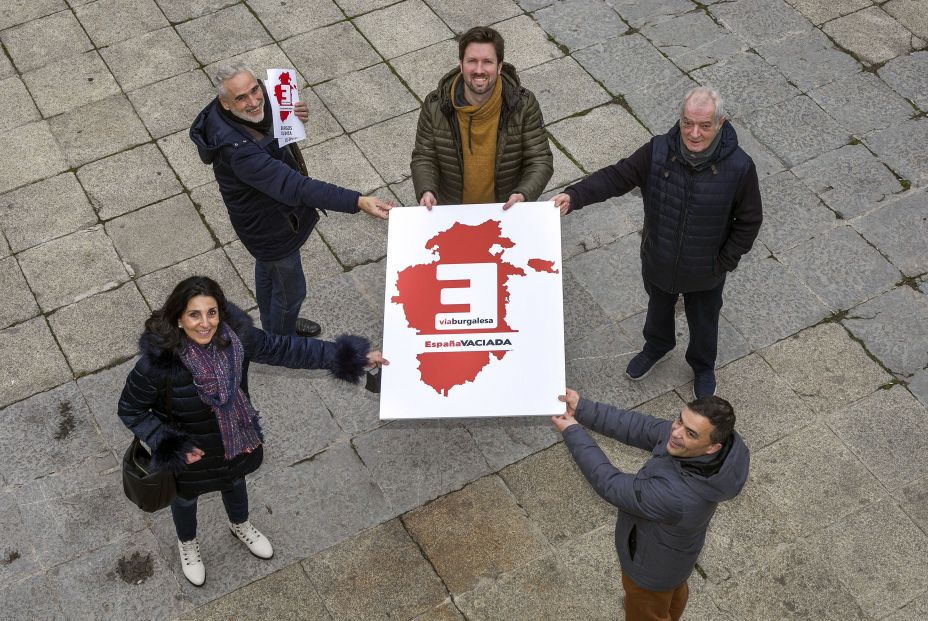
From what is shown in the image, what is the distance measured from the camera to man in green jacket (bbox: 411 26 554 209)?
17.3ft

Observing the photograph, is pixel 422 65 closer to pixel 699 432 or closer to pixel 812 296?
pixel 812 296

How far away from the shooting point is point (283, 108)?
17.7 ft

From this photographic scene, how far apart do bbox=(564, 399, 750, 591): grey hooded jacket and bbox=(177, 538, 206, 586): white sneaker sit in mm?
2284

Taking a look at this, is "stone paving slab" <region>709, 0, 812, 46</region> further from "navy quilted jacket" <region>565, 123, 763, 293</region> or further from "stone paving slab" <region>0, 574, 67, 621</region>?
"stone paving slab" <region>0, 574, 67, 621</region>

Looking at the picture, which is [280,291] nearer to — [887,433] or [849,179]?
[887,433]

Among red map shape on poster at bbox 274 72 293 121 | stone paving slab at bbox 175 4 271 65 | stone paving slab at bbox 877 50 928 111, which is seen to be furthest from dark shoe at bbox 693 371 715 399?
stone paving slab at bbox 175 4 271 65

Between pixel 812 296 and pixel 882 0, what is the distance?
3.58 metres

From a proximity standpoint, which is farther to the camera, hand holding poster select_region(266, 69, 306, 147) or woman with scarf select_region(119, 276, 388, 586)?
hand holding poster select_region(266, 69, 306, 147)

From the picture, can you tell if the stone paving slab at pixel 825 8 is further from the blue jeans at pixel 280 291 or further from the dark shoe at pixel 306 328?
the blue jeans at pixel 280 291

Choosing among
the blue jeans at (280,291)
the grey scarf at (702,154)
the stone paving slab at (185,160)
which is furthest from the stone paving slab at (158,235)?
the grey scarf at (702,154)

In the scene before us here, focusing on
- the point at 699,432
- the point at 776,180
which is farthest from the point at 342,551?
the point at 776,180

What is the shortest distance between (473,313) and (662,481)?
1.33m

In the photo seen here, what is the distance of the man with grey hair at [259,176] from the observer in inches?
201

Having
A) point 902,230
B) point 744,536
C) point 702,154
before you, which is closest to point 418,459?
point 744,536
